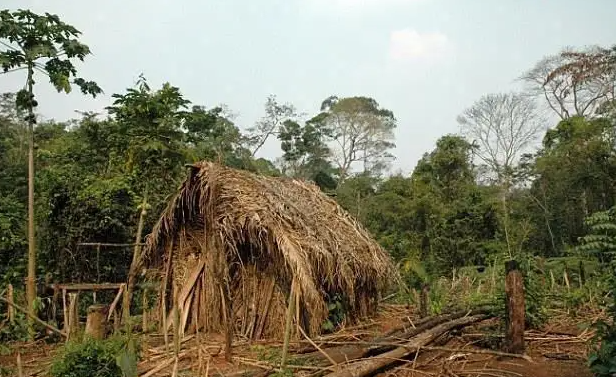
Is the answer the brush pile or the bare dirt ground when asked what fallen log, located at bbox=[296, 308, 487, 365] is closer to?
the brush pile

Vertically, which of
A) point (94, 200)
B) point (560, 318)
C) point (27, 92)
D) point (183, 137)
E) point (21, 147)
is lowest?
point (560, 318)

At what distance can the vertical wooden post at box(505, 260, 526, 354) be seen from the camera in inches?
270

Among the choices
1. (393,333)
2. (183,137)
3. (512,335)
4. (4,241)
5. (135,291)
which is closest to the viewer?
(512,335)

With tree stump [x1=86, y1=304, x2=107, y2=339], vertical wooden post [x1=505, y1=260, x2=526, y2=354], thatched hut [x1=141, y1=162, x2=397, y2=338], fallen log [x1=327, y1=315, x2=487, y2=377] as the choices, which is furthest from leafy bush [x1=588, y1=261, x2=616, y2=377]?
tree stump [x1=86, y1=304, x2=107, y2=339]

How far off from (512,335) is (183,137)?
635 centimetres

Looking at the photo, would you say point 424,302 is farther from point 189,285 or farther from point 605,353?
point 605,353

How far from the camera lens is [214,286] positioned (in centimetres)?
912

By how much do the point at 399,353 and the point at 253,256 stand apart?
3.00m

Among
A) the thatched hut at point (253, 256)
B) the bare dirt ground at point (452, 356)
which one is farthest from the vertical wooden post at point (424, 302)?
the bare dirt ground at point (452, 356)

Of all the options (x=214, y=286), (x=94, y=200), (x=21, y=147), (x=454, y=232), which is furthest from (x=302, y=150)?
(x=214, y=286)

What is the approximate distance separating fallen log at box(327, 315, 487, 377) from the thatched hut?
1.52 meters

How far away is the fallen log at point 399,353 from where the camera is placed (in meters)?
5.95

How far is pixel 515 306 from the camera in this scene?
6859mm

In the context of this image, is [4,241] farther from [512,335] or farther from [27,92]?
[512,335]
